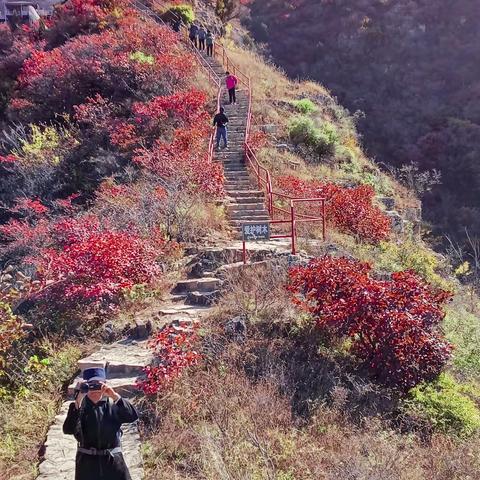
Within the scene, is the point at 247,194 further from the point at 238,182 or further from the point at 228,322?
the point at 228,322

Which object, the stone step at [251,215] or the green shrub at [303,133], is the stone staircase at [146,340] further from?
the green shrub at [303,133]

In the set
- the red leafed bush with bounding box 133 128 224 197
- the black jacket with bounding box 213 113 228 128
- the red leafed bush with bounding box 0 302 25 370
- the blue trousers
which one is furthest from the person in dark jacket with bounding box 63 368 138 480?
the blue trousers

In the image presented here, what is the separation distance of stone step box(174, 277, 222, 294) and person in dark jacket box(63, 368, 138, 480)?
496cm

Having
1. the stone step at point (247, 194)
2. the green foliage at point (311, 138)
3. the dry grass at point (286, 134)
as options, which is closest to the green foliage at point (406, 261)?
the stone step at point (247, 194)

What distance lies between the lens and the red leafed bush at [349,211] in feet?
42.9

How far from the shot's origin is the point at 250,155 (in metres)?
15.6

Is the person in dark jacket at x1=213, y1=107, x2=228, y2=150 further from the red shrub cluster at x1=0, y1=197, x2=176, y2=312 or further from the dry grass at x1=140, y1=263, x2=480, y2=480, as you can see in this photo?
the dry grass at x1=140, y1=263, x2=480, y2=480

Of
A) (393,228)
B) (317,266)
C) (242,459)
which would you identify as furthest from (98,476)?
(393,228)

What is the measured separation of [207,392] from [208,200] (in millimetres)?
6744

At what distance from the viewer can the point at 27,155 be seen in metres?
17.2

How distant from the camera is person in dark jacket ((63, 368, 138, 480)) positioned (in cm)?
430

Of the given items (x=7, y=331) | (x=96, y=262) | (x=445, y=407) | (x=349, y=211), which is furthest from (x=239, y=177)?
(x=445, y=407)

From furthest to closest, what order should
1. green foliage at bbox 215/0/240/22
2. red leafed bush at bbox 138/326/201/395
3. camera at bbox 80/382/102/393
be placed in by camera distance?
green foliage at bbox 215/0/240/22 → red leafed bush at bbox 138/326/201/395 → camera at bbox 80/382/102/393

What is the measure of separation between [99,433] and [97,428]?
4 cm
